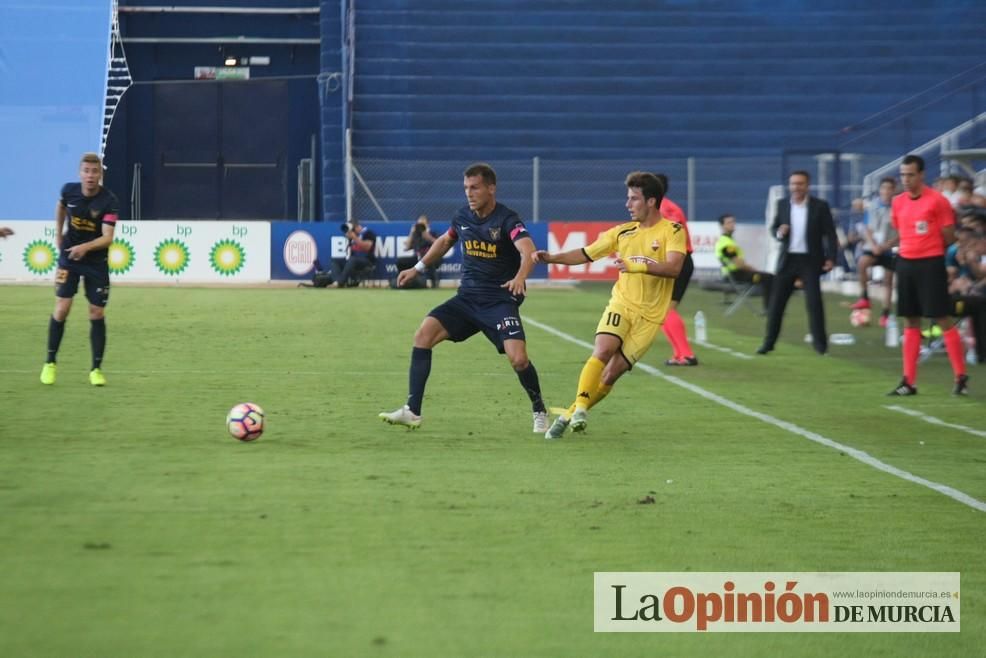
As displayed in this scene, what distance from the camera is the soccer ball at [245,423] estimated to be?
376 inches

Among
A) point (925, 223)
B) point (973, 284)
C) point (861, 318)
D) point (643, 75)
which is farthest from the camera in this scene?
point (643, 75)

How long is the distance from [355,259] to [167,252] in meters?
3.96

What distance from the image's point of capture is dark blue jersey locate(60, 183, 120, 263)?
1296 cm

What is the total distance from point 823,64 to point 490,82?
8344mm

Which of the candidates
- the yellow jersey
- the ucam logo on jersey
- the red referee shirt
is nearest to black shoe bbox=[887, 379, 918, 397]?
the red referee shirt

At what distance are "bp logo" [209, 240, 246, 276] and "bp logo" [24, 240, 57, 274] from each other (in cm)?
329

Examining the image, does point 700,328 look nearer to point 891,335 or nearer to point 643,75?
point 891,335

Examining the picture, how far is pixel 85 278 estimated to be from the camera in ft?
43.0

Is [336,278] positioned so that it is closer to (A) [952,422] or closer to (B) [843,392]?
(B) [843,392]

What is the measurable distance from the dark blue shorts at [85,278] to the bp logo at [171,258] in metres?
20.3

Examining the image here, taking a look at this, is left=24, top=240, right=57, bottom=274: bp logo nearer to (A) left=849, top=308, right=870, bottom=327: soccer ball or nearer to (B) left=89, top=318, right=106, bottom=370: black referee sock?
(A) left=849, top=308, right=870, bottom=327: soccer ball

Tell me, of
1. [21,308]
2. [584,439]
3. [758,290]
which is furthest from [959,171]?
[584,439]

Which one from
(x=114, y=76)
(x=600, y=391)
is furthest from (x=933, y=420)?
(x=114, y=76)

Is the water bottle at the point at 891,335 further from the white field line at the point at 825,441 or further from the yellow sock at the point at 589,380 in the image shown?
the yellow sock at the point at 589,380
